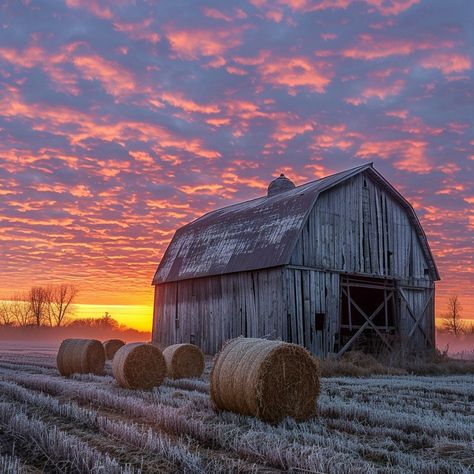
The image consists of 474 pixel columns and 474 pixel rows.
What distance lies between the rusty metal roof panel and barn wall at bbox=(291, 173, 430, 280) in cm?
60

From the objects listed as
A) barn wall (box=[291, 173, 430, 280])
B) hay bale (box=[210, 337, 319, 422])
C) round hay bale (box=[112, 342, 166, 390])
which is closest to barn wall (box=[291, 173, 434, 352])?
barn wall (box=[291, 173, 430, 280])

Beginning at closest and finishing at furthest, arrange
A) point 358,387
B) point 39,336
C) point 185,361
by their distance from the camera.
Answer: point 358,387
point 185,361
point 39,336

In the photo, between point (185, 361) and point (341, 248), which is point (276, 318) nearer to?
point (341, 248)

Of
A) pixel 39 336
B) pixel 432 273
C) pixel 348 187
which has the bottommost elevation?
pixel 39 336

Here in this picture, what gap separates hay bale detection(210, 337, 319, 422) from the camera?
326 inches

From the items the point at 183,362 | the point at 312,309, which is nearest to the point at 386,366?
the point at 312,309

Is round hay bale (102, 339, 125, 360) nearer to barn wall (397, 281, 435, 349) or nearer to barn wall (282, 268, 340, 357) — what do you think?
barn wall (282, 268, 340, 357)

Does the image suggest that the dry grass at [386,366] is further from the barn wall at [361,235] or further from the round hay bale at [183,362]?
the round hay bale at [183,362]

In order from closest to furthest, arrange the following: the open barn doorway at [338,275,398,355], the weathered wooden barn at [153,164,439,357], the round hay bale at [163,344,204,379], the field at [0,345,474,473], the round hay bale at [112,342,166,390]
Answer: the field at [0,345,474,473] < the round hay bale at [112,342,166,390] < the round hay bale at [163,344,204,379] < the weathered wooden barn at [153,164,439,357] < the open barn doorway at [338,275,398,355]

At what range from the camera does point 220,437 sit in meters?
6.55

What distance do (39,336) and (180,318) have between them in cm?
5572

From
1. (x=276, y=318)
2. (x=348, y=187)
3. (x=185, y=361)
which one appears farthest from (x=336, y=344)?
(x=185, y=361)

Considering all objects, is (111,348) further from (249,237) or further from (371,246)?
(371,246)

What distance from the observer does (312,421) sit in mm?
8242
